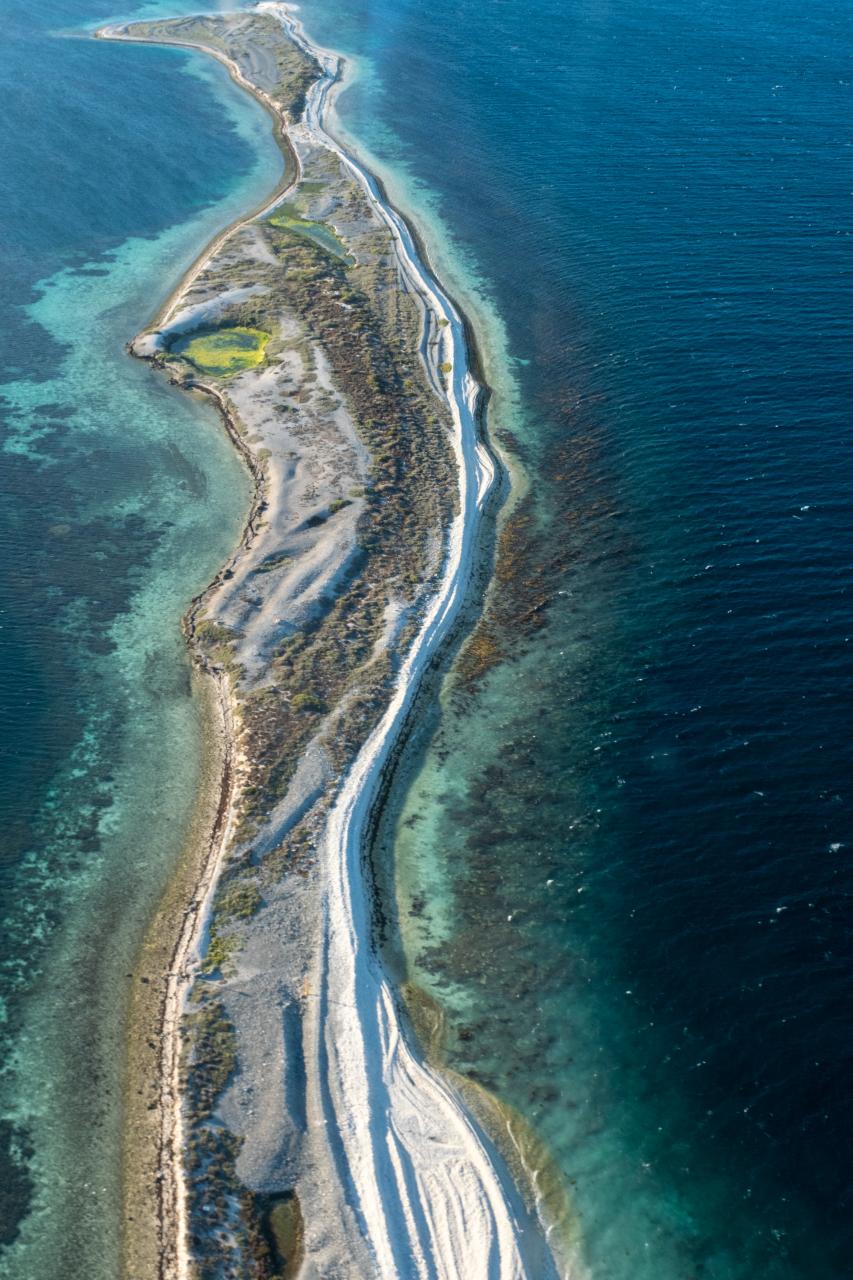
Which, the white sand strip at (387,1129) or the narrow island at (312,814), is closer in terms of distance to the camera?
the white sand strip at (387,1129)

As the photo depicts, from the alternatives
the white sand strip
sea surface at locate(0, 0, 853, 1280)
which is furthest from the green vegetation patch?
the white sand strip

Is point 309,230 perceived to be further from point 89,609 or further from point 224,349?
point 89,609

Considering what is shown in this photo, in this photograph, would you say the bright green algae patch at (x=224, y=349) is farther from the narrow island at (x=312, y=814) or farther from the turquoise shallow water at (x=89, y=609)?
the turquoise shallow water at (x=89, y=609)

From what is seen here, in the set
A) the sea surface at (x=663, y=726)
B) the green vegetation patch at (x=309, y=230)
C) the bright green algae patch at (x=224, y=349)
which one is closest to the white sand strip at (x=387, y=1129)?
the sea surface at (x=663, y=726)

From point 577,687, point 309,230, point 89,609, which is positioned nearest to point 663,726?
point 577,687

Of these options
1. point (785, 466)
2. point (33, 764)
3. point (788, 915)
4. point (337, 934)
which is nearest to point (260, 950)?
point (337, 934)

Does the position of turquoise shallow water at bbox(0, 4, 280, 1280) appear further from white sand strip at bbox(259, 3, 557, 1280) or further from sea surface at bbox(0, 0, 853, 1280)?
white sand strip at bbox(259, 3, 557, 1280)
